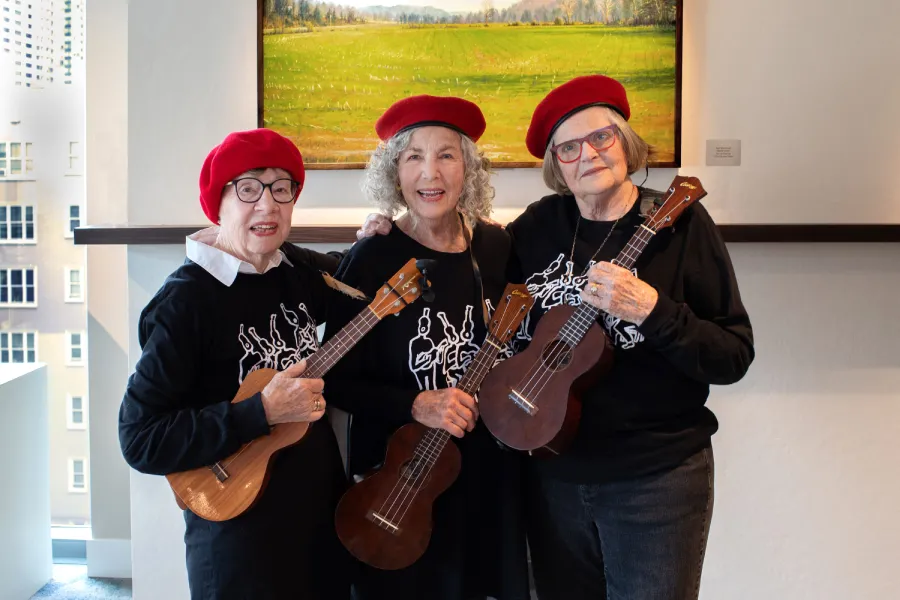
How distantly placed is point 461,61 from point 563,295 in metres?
1.11

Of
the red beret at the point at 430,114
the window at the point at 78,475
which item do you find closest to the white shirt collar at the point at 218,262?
the red beret at the point at 430,114

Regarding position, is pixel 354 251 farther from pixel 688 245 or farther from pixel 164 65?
pixel 164 65

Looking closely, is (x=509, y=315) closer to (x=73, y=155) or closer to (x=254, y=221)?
(x=254, y=221)

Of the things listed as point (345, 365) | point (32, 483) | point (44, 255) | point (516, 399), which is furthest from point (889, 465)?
point (44, 255)

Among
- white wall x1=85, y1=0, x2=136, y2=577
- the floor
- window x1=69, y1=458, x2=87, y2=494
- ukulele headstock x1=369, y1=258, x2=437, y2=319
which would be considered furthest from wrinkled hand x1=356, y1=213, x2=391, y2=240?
window x1=69, y1=458, x2=87, y2=494

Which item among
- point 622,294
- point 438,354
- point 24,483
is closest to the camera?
point 622,294

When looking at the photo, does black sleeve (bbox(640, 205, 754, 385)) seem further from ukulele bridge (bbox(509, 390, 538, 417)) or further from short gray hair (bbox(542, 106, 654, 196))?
ukulele bridge (bbox(509, 390, 538, 417))

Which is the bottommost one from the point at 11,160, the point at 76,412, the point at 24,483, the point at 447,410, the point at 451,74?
the point at 24,483

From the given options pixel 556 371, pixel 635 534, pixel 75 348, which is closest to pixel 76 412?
pixel 75 348

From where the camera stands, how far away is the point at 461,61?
2176mm

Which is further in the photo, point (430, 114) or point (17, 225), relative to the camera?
point (17, 225)

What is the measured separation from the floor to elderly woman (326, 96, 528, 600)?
157 centimetres

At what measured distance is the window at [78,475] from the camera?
9.11ft

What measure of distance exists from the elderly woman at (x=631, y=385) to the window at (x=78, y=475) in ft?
7.38
